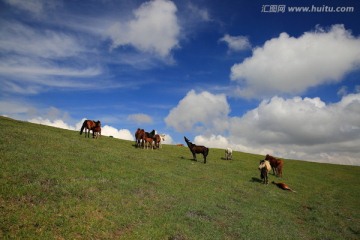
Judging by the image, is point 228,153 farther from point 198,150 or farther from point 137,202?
point 137,202

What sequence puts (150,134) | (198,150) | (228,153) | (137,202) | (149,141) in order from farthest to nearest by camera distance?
(228,153), (150,134), (149,141), (198,150), (137,202)

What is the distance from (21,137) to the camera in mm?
27734

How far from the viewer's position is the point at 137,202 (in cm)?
1778

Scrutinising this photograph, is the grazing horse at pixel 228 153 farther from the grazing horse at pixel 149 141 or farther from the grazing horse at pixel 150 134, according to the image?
the grazing horse at pixel 149 141

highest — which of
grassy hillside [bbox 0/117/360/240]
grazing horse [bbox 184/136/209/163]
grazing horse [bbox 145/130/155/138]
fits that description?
grazing horse [bbox 145/130/155/138]

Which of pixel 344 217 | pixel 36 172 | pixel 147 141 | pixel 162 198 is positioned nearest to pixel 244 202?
pixel 162 198

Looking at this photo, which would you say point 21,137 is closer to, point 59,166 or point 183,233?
point 59,166

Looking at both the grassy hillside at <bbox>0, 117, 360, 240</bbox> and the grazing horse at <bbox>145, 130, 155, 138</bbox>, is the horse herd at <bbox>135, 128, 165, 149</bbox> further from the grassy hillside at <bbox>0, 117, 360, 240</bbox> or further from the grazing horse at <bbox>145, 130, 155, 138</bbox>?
the grassy hillside at <bbox>0, 117, 360, 240</bbox>

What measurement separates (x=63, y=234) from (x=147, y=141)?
29548 millimetres

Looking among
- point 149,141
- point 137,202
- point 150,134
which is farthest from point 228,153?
point 137,202

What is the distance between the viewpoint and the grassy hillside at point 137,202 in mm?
13359

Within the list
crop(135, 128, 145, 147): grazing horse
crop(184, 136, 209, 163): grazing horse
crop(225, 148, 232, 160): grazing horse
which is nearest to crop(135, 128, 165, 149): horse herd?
crop(135, 128, 145, 147): grazing horse

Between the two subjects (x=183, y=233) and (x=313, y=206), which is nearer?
(x=183, y=233)

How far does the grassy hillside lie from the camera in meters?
13.4
